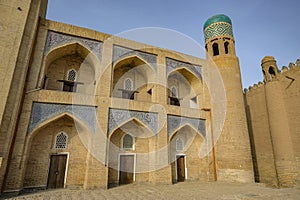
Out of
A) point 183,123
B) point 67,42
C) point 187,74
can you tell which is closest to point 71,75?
point 67,42

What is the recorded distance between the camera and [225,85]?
11.9m

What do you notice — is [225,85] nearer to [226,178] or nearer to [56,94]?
[226,178]

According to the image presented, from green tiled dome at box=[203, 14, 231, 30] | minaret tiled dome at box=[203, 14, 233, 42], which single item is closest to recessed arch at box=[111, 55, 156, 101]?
minaret tiled dome at box=[203, 14, 233, 42]

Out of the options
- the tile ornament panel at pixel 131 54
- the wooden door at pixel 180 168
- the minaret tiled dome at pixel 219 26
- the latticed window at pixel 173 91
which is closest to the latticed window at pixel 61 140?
the tile ornament panel at pixel 131 54

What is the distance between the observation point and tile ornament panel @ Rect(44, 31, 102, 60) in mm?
8738

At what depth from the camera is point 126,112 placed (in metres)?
9.23

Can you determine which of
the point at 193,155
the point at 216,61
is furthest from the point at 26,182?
the point at 216,61

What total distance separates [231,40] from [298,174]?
9.34 m

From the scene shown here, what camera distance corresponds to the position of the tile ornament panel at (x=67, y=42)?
8738 mm

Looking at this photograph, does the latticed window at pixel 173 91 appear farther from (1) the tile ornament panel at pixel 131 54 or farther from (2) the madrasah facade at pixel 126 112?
(1) the tile ornament panel at pixel 131 54

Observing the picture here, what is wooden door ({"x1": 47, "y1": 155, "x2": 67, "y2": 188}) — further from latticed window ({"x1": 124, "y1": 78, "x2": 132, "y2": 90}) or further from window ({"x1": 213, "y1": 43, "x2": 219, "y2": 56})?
window ({"x1": 213, "y1": 43, "x2": 219, "y2": 56})

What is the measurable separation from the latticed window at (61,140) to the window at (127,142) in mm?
2809

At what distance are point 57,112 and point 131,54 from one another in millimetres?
4928

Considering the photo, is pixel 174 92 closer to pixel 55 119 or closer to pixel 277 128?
pixel 277 128
